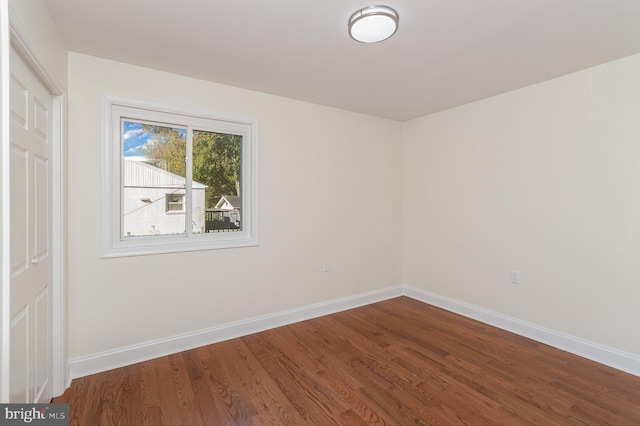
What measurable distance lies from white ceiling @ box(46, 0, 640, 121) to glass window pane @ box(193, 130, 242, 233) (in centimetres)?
60

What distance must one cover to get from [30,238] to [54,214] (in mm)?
459

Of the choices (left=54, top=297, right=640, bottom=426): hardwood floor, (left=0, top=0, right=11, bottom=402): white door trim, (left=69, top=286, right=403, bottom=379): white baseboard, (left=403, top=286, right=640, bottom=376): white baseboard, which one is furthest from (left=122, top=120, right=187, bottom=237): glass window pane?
(left=403, top=286, right=640, bottom=376): white baseboard

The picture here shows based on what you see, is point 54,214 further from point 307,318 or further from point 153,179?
point 307,318

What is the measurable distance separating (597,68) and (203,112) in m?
3.48

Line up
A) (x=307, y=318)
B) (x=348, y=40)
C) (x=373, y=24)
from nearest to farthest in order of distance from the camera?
(x=373, y=24)
(x=348, y=40)
(x=307, y=318)

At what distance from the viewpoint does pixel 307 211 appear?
3471 mm

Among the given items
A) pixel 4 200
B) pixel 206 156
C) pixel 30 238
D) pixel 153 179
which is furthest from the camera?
pixel 206 156

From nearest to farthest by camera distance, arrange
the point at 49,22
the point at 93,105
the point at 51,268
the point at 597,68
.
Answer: the point at 49,22 → the point at 51,268 → the point at 93,105 → the point at 597,68

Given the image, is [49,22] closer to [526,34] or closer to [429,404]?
[526,34]

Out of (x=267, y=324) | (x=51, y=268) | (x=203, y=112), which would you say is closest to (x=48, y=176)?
(x=51, y=268)

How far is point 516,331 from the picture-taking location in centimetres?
306

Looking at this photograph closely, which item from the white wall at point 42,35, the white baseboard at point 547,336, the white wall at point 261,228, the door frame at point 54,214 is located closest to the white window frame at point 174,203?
the white wall at point 261,228

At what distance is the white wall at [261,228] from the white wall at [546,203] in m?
0.78

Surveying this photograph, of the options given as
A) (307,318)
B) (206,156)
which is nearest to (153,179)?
(206,156)
